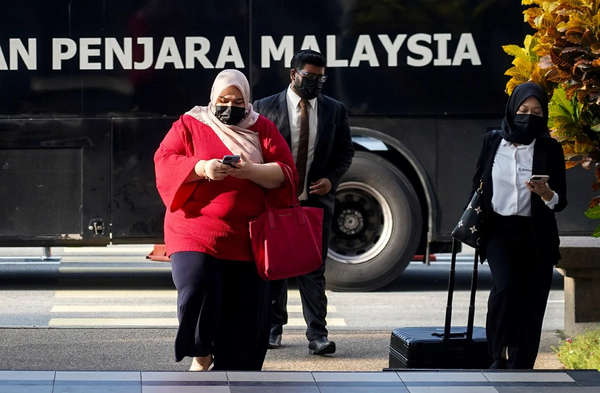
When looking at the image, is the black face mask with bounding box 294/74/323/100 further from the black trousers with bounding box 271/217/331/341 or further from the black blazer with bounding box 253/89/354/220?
the black trousers with bounding box 271/217/331/341

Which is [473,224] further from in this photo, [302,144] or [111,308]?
[111,308]

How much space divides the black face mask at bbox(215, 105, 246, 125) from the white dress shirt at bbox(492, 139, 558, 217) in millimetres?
1437

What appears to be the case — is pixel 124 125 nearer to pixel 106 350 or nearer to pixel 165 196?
pixel 106 350

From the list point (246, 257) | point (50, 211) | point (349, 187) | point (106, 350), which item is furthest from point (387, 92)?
point (246, 257)

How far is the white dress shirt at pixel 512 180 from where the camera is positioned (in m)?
6.18

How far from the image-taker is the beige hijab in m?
5.62

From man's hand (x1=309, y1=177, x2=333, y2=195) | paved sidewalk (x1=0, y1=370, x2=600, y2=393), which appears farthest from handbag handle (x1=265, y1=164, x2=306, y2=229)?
man's hand (x1=309, y1=177, x2=333, y2=195)

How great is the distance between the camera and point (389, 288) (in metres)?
11.0

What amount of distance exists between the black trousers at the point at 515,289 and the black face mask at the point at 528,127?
1.36ft

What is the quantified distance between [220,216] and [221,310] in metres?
0.48

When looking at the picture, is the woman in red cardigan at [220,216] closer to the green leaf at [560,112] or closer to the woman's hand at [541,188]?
the woman's hand at [541,188]

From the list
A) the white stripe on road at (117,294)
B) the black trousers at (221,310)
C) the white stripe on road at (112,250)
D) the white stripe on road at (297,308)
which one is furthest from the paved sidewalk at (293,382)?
the white stripe on road at (112,250)

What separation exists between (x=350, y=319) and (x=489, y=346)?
2.90m

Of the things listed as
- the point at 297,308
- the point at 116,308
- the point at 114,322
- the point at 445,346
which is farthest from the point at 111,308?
the point at 445,346
